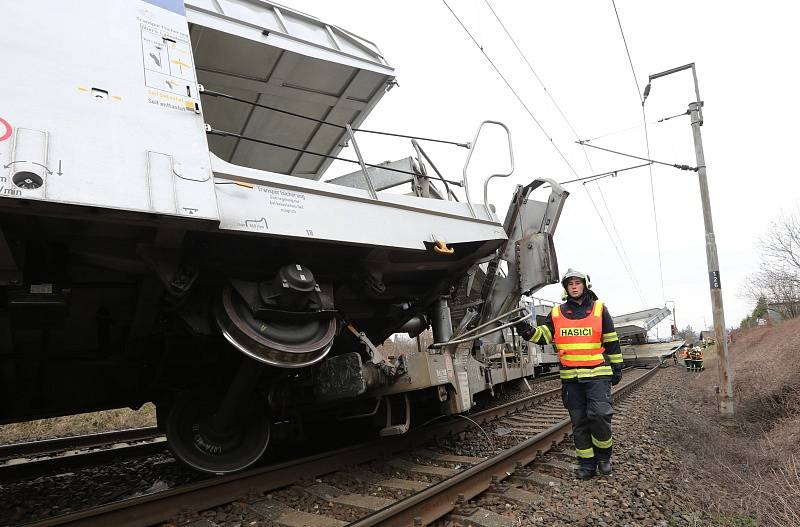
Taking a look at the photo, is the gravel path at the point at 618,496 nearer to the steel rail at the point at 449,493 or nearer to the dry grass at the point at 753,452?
the steel rail at the point at 449,493

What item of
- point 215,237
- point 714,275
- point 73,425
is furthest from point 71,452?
point 714,275

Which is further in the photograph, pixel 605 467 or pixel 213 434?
pixel 213 434

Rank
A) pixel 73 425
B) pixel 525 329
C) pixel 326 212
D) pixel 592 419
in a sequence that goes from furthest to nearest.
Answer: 1. pixel 73 425
2. pixel 525 329
3. pixel 592 419
4. pixel 326 212

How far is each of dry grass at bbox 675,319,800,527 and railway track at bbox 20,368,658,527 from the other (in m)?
1.27

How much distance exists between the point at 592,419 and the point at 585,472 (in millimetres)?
420

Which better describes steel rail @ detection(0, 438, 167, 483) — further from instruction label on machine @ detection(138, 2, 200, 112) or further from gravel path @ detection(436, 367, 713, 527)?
instruction label on machine @ detection(138, 2, 200, 112)

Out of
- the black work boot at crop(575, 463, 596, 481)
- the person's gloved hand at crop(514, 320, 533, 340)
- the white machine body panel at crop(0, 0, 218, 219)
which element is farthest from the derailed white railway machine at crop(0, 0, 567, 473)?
the black work boot at crop(575, 463, 596, 481)

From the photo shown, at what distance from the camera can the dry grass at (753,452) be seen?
351 cm

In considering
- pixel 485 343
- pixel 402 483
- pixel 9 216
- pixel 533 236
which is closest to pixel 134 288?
pixel 9 216

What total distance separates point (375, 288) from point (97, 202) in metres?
2.27

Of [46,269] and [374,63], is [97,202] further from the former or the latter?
[374,63]

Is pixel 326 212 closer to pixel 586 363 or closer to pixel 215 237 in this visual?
pixel 215 237

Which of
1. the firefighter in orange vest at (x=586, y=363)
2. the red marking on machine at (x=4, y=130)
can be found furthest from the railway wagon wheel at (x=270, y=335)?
the firefighter in orange vest at (x=586, y=363)

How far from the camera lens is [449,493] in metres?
3.36
